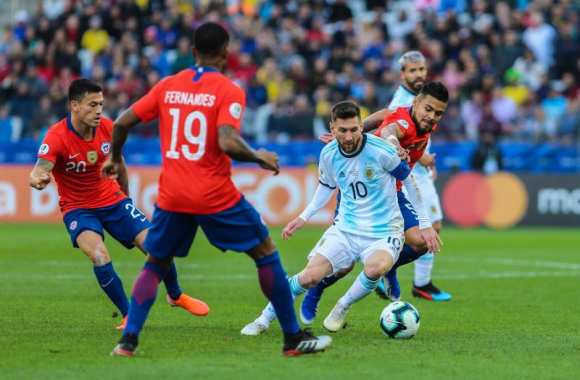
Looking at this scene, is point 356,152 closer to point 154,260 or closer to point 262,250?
point 262,250

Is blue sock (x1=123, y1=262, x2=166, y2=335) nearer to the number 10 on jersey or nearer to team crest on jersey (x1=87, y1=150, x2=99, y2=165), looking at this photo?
the number 10 on jersey

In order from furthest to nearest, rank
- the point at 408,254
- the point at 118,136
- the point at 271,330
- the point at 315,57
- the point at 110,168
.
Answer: the point at 315,57, the point at 408,254, the point at 271,330, the point at 110,168, the point at 118,136

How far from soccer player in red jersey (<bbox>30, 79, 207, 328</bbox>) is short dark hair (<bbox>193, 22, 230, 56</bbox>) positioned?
2445 millimetres

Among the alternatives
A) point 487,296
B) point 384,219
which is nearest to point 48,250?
point 487,296

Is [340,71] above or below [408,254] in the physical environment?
below

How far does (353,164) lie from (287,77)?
1734 cm

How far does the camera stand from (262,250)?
27.6ft

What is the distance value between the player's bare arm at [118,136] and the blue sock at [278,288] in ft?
3.90

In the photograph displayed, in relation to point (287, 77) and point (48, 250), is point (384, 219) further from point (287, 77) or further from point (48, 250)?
point (287, 77)

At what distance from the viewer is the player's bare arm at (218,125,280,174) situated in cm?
791

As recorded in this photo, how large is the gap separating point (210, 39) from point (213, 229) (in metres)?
1.29

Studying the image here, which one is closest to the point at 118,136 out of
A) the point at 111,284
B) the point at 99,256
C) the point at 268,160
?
the point at 268,160

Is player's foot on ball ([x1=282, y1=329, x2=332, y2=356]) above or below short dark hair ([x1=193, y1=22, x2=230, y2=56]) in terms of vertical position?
below

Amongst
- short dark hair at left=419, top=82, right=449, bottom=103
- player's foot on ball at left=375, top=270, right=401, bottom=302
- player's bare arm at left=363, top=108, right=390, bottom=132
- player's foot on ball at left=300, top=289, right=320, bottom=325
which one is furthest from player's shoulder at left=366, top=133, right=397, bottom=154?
player's foot on ball at left=375, top=270, right=401, bottom=302
